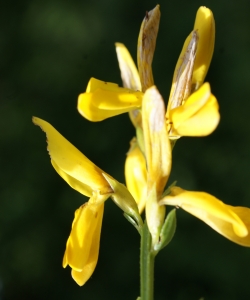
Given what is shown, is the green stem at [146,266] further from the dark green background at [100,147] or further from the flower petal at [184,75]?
the dark green background at [100,147]

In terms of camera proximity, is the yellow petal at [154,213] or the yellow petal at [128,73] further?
the yellow petal at [128,73]

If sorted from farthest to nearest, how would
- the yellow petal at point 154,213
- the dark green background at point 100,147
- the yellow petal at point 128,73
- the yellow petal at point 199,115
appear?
the dark green background at point 100,147 < the yellow petal at point 128,73 < the yellow petal at point 154,213 < the yellow petal at point 199,115

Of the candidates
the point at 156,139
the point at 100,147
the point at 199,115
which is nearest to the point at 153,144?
the point at 156,139

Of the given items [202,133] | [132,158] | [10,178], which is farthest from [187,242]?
[202,133]

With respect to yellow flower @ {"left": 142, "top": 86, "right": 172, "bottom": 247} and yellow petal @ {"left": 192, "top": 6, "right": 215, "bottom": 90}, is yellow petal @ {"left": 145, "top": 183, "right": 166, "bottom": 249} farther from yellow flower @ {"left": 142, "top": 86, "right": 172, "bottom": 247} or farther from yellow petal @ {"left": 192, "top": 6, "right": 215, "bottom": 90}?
yellow petal @ {"left": 192, "top": 6, "right": 215, "bottom": 90}

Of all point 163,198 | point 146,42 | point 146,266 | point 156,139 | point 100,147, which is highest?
point 146,42

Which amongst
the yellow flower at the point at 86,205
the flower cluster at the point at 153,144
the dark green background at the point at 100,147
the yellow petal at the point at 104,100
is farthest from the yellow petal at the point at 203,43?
the dark green background at the point at 100,147

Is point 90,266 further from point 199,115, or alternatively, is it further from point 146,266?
point 199,115

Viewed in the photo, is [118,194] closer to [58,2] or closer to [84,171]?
[84,171]

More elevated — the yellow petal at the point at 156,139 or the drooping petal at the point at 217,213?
the yellow petal at the point at 156,139

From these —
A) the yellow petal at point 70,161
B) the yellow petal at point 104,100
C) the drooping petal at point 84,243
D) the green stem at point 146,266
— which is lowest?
the green stem at point 146,266
